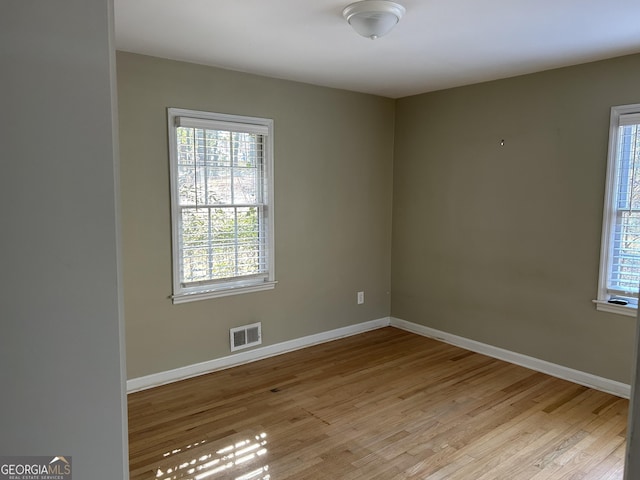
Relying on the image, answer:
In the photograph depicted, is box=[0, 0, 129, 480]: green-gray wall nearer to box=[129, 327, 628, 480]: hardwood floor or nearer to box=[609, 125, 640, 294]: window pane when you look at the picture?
box=[129, 327, 628, 480]: hardwood floor

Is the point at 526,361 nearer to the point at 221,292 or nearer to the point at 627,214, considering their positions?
the point at 627,214

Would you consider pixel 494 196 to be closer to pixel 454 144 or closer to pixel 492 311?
pixel 454 144

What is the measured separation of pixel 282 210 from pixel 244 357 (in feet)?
4.47

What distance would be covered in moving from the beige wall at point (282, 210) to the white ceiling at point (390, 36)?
0.26m

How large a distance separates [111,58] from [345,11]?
158cm

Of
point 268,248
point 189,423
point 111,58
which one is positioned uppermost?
point 111,58

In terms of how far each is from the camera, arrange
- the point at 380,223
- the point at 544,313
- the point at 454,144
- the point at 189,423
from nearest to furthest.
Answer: the point at 189,423 < the point at 544,313 < the point at 454,144 < the point at 380,223

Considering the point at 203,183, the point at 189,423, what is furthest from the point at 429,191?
the point at 189,423

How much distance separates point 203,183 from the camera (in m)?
3.65

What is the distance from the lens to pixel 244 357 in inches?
159

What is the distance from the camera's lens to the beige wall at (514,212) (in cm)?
347

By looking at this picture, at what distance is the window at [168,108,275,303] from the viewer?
356 centimetres

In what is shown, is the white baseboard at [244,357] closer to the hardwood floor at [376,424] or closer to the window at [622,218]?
the hardwood floor at [376,424]

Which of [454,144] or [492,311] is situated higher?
[454,144]
